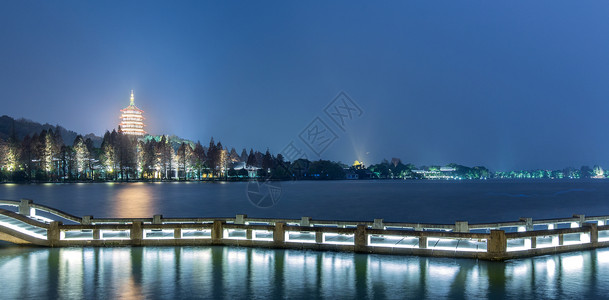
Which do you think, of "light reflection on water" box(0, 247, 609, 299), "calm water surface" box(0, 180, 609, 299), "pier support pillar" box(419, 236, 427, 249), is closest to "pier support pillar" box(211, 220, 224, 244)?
"calm water surface" box(0, 180, 609, 299)

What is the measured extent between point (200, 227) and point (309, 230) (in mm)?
5060

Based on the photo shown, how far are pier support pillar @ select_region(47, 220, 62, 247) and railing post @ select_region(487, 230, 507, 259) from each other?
751 inches

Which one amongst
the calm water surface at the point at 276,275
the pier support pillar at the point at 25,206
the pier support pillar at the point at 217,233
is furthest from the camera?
the pier support pillar at the point at 25,206

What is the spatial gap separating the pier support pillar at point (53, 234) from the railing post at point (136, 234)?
132 inches

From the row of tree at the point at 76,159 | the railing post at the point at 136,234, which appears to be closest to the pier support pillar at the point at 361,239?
the railing post at the point at 136,234

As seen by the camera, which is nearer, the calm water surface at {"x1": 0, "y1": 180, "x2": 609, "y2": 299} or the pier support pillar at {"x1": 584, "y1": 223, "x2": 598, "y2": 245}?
the calm water surface at {"x1": 0, "y1": 180, "x2": 609, "y2": 299}

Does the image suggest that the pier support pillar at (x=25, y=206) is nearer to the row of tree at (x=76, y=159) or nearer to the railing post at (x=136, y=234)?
the railing post at (x=136, y=234)

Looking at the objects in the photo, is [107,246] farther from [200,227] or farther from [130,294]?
[130,294]

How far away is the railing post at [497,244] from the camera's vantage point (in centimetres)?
1836


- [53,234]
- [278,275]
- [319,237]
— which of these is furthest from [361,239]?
[53,234]

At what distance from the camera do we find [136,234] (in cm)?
2164

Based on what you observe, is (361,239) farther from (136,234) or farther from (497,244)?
(136,234)

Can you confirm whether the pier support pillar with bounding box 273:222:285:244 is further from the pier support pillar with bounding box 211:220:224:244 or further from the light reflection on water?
the pier support pillar with bounding box 211:220:224:244

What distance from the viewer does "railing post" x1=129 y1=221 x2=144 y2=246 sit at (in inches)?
849
